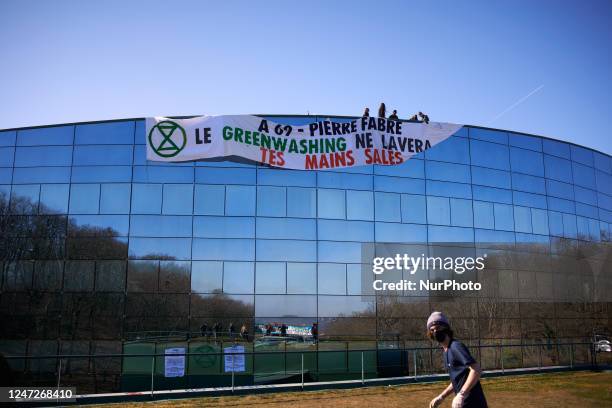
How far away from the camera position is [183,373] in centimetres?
Result: 1897

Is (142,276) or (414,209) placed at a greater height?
(414,209)

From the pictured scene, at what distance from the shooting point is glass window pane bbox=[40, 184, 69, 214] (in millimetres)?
20812

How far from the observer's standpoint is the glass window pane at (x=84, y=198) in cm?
2064

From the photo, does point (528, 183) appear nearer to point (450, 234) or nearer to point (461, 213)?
point (461, 213)

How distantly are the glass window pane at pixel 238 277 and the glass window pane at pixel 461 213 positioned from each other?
10.2m

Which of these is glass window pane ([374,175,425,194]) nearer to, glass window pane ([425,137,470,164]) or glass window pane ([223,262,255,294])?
glass window pane ([425,137,470,164])

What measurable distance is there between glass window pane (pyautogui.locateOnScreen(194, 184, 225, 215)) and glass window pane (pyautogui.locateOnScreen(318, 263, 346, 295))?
204 inches

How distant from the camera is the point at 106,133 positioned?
69.9 ft

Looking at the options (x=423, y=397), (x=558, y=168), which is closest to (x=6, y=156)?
(x=423, y=397)

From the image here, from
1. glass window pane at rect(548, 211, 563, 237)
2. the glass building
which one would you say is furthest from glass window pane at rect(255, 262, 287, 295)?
glass window pane at rect(548, 211, 563, 237)

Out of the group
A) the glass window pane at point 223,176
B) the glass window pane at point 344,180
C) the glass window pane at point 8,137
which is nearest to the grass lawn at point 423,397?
the glass window pane at point 344,180

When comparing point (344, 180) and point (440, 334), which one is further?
point (344, 180)

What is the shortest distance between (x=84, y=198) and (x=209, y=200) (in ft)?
18.0

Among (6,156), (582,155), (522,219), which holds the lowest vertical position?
(522,219)
